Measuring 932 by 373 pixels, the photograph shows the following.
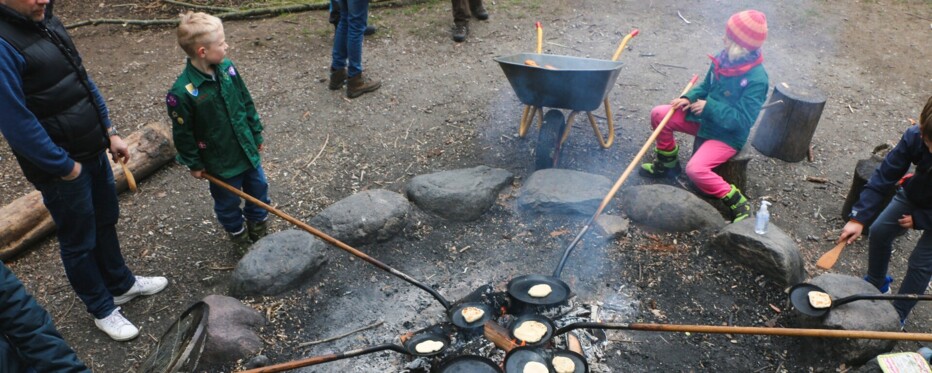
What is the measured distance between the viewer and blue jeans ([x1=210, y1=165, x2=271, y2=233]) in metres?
4.13

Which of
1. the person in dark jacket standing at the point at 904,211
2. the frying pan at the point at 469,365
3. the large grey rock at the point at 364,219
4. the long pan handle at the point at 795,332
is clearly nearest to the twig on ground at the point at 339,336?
the frying pan at the point at 469,365

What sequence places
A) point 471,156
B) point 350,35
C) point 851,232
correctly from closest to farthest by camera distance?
point 851,232
point 471,156
point 350,35

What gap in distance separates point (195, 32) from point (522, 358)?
2688 mm

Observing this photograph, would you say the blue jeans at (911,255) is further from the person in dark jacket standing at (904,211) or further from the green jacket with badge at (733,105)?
the green jacket with badge at (733,105)

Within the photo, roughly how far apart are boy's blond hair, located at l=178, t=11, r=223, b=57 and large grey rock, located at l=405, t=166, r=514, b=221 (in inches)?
77.4

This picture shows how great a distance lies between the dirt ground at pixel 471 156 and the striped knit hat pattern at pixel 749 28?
1497 mm

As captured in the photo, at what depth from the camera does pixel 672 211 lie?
4426 mm

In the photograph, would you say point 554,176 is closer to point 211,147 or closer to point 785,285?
point 785,285

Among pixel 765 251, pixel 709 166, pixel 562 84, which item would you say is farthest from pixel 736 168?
pixel 562 84

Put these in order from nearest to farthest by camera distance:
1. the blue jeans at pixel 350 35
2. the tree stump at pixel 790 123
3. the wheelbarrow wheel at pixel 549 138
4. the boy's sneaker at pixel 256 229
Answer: the boy's sneaker at pixel 256 229
the wheelbarrow wheel at pixel 549 138
the tree stump at pixel 790 123
the blue jeans at pixel 350 35

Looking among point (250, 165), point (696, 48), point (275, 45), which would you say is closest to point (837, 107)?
point (696, 48)

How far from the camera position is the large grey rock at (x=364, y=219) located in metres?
4.34

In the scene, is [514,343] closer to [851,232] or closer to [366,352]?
[366,352]

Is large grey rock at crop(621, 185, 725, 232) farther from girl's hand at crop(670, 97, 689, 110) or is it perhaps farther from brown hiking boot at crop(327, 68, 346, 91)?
brown hiking boot at crop(327, 68, 346, 91)
